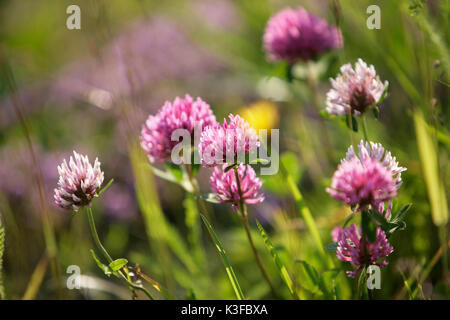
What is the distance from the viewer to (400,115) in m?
1.23

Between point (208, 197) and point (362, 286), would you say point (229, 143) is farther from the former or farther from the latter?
point (362, 286)

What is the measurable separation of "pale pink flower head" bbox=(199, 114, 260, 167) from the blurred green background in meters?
0.24

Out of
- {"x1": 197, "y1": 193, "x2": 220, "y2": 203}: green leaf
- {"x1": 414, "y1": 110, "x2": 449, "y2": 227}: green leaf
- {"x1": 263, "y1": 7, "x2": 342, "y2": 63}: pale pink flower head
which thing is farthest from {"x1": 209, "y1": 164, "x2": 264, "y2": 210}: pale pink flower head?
{"x1": 263, "y1": 7, "x2": 342, "y2": 63}: pale pink flower head

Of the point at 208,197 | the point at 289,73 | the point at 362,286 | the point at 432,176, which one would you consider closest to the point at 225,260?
the point at 208,197

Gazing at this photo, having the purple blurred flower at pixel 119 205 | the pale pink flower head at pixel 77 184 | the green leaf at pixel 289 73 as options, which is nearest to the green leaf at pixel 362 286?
the pale pink flower head at pixel 77 184

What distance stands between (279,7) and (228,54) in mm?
239

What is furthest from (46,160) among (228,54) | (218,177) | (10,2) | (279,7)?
(10,2)

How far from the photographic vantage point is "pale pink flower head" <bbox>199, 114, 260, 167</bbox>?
0.53 meters

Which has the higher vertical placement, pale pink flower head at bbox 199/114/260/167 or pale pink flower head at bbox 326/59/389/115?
pale pink flower head at bbox 326/59/389/115

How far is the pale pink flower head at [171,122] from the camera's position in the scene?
2.09 ft

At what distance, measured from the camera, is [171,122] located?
639 millimetres

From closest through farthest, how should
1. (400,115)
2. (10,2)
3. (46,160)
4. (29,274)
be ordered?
(29,274) → (400,115) → (46,160) → (10,2)

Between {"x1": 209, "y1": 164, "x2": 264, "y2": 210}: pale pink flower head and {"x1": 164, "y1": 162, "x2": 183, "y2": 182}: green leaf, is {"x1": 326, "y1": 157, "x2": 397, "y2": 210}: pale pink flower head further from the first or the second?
{"x1": 164, "y1": 162, "x2": 183, "y2": 182}: green leaf
